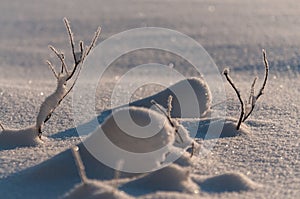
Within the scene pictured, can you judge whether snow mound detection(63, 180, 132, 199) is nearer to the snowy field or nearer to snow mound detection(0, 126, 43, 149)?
the snowy field

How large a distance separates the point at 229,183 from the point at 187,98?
0.95 metres

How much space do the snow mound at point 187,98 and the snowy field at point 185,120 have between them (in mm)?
148

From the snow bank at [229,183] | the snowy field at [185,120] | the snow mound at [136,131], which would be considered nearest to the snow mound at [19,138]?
the snowy field at [185,120]

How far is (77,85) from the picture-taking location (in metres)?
3.37

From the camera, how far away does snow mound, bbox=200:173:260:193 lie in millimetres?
1642

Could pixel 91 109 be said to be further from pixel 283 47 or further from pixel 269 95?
pixel 283 47

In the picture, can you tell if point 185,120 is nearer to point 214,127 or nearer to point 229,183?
point 214,127

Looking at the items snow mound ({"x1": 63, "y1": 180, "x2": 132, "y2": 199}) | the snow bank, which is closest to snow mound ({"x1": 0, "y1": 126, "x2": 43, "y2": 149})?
snow mound ({"x1": 63, "y1": 180, "x2": 132, "y2": 199})

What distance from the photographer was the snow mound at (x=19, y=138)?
6.76 feet

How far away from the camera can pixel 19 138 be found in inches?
82.2

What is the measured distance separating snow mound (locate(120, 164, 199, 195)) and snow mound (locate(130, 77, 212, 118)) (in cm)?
83

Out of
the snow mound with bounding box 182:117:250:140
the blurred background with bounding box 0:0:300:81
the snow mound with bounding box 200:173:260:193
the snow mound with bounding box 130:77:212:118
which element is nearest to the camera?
the snow mound with bounding box 200:173:260:193

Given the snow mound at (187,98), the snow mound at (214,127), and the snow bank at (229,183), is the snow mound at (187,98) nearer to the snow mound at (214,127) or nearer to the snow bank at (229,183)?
the snow mound at (214,127)

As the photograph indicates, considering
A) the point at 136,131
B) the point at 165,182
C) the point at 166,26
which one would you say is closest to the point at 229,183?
the point at 165,182
